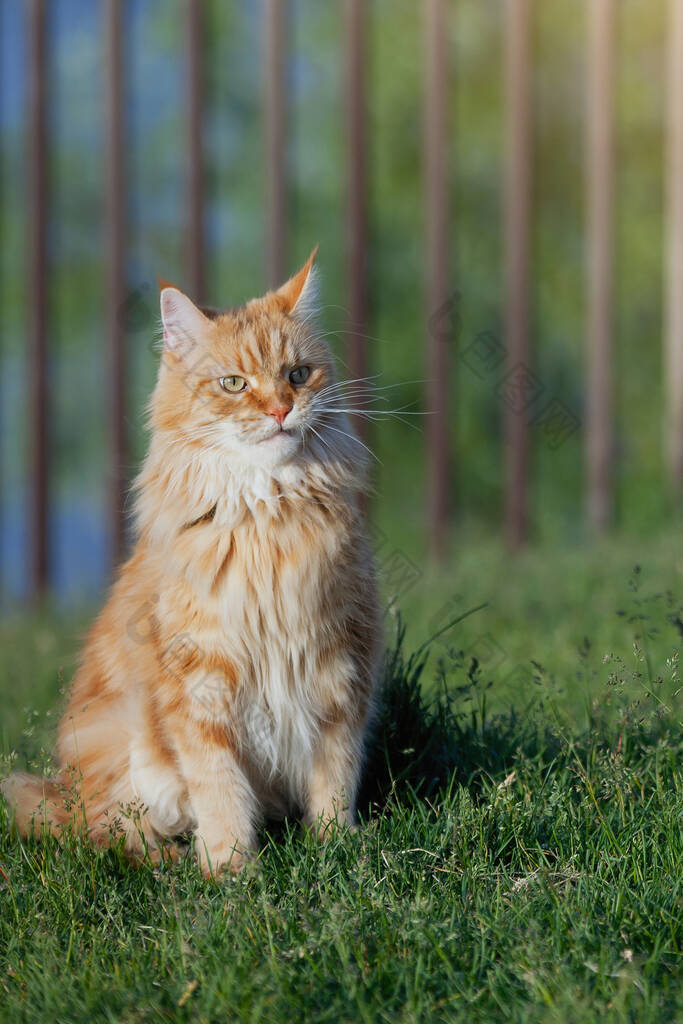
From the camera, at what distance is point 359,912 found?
83.9 inches

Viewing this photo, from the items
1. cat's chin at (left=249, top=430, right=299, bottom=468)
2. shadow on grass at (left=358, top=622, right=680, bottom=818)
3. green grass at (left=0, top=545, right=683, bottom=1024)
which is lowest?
green grass at (left=0, top=545, right=683, bottom=1024)

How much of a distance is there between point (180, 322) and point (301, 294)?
1.06 ft

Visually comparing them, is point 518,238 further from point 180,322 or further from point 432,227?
point 180,322

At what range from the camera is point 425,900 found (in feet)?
7.06

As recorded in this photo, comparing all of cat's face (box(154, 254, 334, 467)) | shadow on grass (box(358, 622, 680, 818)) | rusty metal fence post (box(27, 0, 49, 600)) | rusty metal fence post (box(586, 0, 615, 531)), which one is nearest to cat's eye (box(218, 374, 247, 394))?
cat's face (box(154, 254, 334, 467))

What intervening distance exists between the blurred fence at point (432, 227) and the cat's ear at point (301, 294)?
2.84 meters

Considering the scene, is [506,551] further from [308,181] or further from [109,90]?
[308,181]

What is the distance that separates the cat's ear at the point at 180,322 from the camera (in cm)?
261

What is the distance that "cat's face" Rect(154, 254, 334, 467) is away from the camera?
252cm

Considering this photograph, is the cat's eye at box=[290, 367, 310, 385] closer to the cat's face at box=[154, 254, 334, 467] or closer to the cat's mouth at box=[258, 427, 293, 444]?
the cat's face at box=[154, 254, 334, 467]

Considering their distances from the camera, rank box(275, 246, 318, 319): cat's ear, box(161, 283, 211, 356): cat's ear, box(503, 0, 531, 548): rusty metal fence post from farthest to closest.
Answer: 1. box(503, 0, 531, 548): rusty metal fence post
2. box(275, 246, 318, 319): cat's ear
3. box(161, 283, 211, 356): cat's ear

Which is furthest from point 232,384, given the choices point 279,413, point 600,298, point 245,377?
point 600,298

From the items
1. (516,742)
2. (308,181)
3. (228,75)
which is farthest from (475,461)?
(516,742)

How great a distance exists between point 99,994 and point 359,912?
51cm
